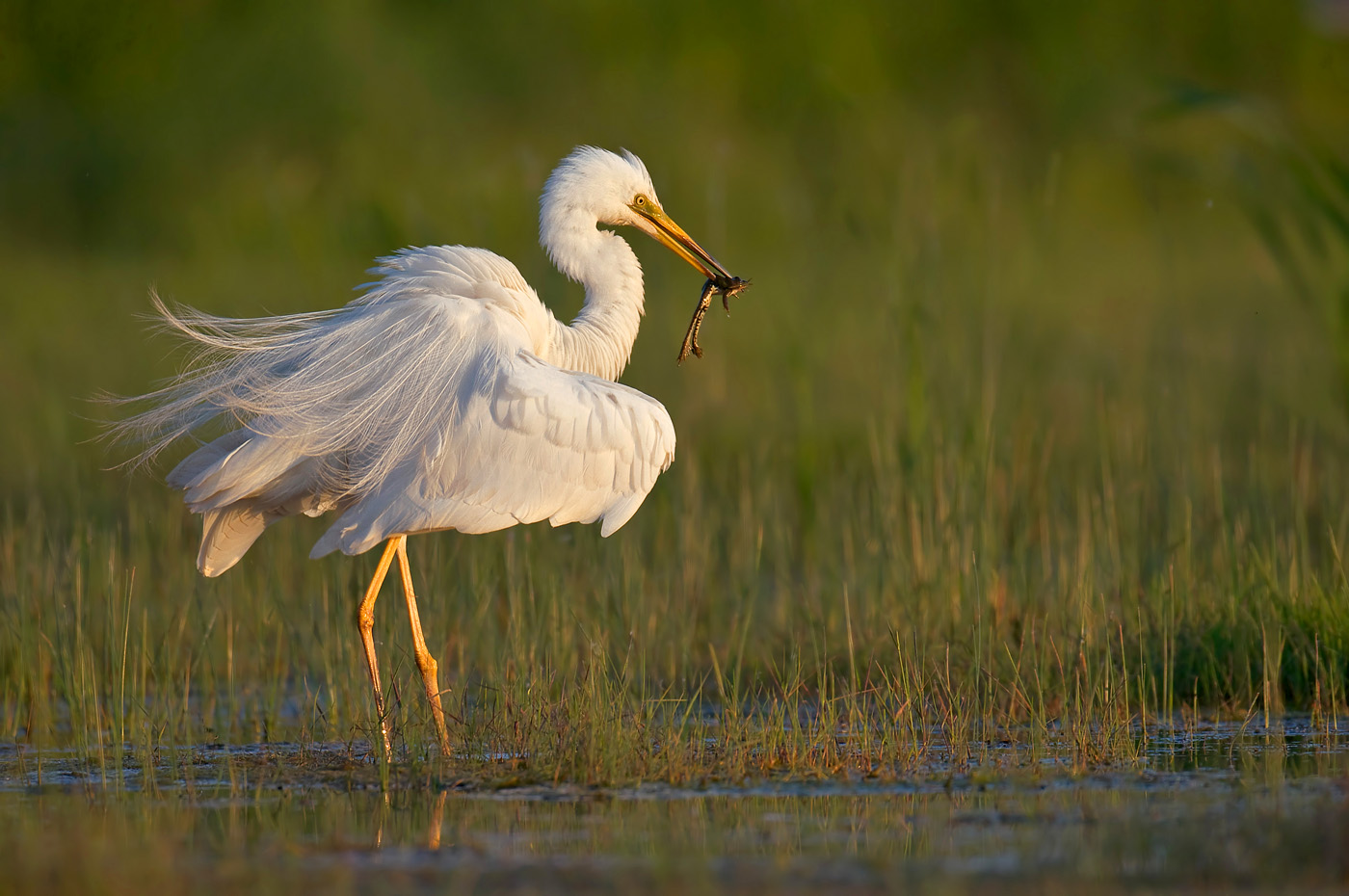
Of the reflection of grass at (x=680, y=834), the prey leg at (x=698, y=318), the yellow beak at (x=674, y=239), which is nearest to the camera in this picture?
the reflection of grass at (x=680, y=834)

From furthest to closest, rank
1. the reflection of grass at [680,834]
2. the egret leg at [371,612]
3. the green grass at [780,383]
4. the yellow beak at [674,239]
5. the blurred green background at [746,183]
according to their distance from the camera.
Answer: the blurred green background at [746,183], the yellow beak at [674,239], the egret leg at [371,612], the green grass at [780,383], the reflection of grass at [680,834]

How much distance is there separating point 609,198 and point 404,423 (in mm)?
1482

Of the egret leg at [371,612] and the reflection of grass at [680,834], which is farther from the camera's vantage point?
the egret leg at [371,612]

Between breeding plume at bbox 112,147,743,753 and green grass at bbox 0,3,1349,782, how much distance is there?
464 mm

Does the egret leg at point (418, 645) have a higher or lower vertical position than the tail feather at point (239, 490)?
lower

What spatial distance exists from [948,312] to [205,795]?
4328 millimetres

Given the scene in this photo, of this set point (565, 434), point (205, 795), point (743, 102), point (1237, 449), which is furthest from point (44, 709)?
point (743, 102)

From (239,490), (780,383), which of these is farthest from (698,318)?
(780,383)

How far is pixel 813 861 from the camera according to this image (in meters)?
3.63

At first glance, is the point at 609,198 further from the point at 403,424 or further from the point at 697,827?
the point at 697,827

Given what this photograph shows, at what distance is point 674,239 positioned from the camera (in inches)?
269

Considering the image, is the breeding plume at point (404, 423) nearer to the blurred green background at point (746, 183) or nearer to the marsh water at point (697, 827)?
the marsh water at point (697, 827)

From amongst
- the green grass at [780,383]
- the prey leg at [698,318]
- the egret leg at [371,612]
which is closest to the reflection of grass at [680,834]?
the green grass at [780,383]

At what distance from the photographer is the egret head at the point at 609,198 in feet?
20.8
